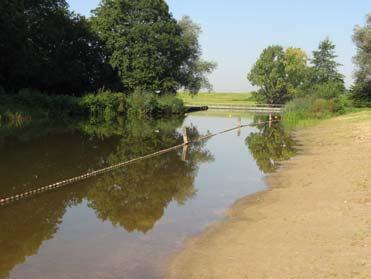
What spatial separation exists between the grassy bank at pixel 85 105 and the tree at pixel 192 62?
42.4ft

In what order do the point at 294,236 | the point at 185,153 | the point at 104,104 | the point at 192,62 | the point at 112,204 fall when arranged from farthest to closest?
the point at 192,62 → the point at 104,104 → the point at 185,153 → the point at 112,204 → the point at 294,236

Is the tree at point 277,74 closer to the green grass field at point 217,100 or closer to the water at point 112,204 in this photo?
the green grass field at point 217,100

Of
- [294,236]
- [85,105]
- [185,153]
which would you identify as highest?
[85,105]

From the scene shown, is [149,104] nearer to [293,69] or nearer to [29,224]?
[29,224]

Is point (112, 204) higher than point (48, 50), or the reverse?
point (48, 50)

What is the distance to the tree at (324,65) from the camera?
96.3 metres

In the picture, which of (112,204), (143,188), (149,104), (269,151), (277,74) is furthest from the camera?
(277,74)

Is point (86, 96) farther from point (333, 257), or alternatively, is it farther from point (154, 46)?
point (333, 257)

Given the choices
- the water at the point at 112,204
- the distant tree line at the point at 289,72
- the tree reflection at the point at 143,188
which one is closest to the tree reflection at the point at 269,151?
the water at the point at 112,204

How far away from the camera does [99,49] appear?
6244 cm

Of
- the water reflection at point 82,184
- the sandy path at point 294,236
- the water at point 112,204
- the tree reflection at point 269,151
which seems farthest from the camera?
the tree reflection at point 269,151

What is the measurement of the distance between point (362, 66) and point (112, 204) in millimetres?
58708

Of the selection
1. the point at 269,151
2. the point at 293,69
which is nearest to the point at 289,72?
the point at 293,69

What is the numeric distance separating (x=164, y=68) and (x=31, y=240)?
55.2 metres
